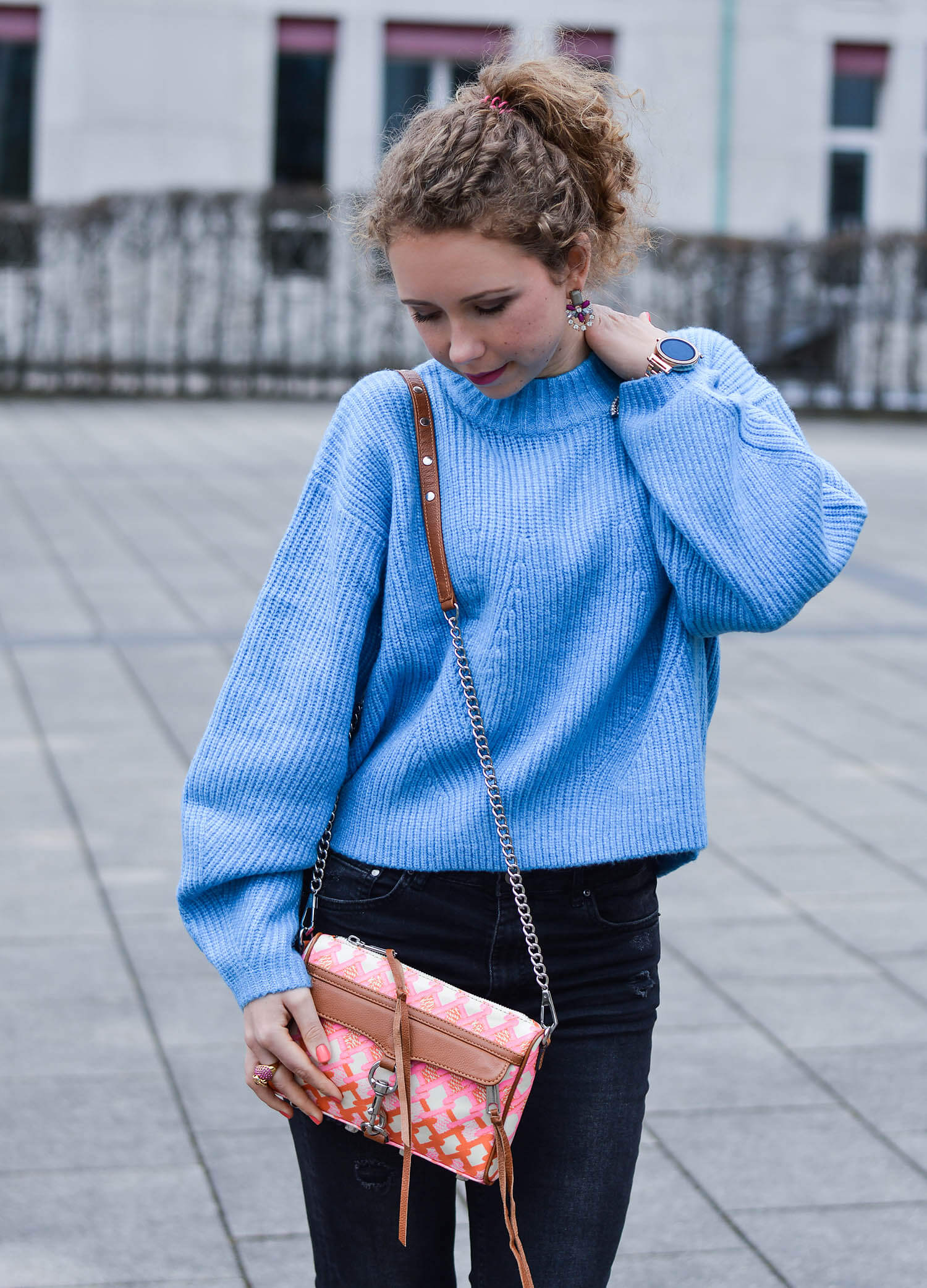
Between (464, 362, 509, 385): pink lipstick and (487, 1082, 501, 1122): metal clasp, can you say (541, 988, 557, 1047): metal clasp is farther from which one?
(464, 362, 509, 385): pink lipstick

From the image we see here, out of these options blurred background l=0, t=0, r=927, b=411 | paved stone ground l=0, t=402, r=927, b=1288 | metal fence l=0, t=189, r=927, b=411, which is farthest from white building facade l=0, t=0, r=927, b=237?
paved stone ground l=0, t=402, r=927, b=1288

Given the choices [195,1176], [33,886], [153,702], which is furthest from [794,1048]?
[153,702]

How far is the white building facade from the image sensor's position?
18.5 metres

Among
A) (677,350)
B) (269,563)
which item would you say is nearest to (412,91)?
(269,563)

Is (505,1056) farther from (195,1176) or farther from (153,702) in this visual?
(153,702)

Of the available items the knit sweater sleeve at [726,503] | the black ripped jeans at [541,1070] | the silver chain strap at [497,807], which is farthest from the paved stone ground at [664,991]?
the knit sweater sleeve at [726,503]

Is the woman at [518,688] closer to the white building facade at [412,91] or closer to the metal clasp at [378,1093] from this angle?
the metal clasp at [378,1093]

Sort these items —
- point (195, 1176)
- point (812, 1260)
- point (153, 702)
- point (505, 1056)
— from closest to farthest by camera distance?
1. point (505, 1056)
2. point (812, 1260)
3. point (195, 1176)
4. point (153, 702)

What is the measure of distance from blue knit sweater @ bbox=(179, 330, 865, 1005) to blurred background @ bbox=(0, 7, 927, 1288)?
31cm

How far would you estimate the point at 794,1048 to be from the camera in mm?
3699

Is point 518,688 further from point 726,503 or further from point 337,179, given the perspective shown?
point 337,179

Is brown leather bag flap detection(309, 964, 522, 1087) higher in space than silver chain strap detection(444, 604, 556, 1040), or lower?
lower

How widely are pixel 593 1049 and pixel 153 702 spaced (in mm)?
4725

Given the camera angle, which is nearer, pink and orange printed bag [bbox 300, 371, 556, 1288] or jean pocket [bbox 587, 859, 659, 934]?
pink and orange printed bag [bbox 300, 371, 556, 1288]
